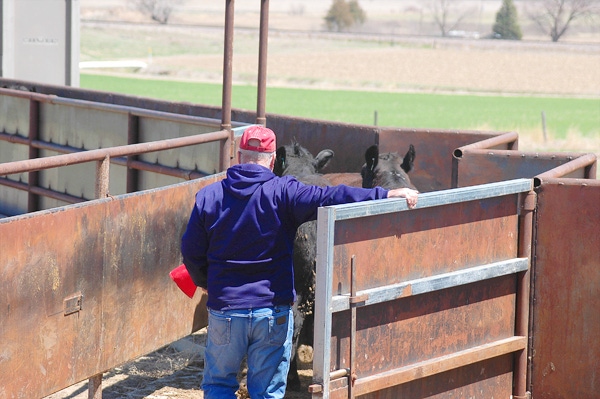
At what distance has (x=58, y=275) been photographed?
15.0 ft

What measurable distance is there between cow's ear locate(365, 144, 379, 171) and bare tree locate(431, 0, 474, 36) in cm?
12559

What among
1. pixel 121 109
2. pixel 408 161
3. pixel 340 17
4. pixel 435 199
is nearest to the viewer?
pixel 435 199

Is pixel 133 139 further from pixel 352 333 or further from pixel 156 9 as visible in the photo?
pixel 156 9

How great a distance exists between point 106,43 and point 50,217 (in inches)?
2953

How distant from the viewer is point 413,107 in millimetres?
43125

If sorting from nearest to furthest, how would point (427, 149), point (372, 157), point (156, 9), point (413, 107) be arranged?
1. point (372, 157)
2. point (427, 149)
3. point (413, 107)
4. point (156, 9)

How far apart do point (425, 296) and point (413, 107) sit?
39.0m

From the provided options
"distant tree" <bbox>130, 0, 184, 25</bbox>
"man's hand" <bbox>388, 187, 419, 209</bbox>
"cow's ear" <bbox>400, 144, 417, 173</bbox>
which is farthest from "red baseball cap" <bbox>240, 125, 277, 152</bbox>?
"distant tree" <bbox>130, 0, 184, 25</bbox>

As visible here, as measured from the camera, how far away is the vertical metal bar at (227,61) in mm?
6168

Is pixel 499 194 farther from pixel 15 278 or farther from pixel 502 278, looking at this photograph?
pixel 15 278

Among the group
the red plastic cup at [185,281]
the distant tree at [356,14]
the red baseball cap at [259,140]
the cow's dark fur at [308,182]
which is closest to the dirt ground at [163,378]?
the cow's dark fur at [308,182]

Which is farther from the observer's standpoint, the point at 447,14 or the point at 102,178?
the point at 447,14

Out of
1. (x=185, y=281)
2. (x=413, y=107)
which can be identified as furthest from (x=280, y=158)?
(x=413, y=107)

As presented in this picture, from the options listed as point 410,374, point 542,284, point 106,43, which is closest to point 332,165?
point 542,284
